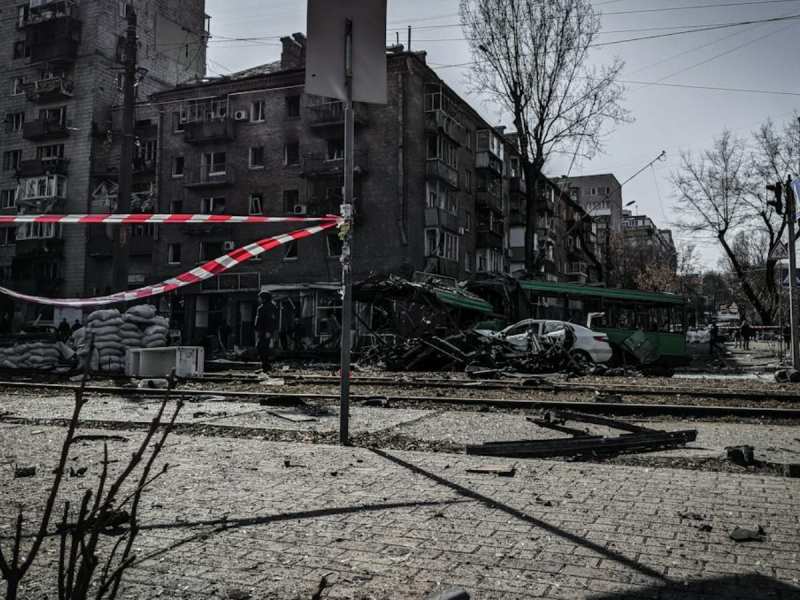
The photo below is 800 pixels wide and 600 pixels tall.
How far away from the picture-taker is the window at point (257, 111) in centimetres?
4272

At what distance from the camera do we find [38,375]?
1614 centimetres

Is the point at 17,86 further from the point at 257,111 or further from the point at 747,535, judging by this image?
the point at 747,535

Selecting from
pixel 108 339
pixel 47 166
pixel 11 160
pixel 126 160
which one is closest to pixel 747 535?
pixel 108 339

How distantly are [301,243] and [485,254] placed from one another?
15.5 meters

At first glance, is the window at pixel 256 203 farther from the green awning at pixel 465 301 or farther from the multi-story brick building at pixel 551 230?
the green awning at pixel 465 301

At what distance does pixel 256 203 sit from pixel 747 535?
41.3 metres

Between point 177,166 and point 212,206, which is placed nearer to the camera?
point 212,206

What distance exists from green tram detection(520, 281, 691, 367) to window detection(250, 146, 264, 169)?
74.4ft

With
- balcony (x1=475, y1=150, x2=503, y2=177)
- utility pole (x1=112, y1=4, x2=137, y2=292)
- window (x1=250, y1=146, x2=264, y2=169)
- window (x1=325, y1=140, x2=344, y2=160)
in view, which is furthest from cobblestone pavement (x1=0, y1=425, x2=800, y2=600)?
balcony (x1=475, y1=150, x2=503, y2=177)

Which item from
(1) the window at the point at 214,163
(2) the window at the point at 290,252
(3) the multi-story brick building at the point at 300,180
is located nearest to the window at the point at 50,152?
(3) the multi-story brick building at the point at 300,180

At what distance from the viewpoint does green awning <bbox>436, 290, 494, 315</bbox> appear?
76.1 feet

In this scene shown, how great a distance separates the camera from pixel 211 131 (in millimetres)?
42656

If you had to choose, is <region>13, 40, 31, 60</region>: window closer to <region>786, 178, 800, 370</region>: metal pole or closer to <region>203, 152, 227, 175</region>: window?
<region>203, 152, 227, 175</region>: window

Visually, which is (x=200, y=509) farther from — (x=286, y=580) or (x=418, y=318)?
(x=418, y=318)
